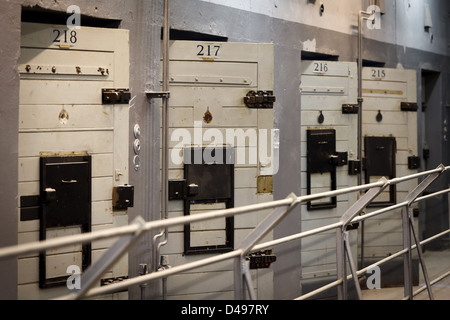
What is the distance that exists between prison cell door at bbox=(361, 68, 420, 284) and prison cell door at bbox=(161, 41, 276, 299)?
2.29m

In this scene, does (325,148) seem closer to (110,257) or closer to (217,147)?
(217,147)

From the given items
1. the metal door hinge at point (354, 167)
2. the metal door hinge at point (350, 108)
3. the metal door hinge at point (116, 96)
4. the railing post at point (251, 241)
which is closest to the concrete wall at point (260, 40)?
the metal door hinge at point (116, 96)

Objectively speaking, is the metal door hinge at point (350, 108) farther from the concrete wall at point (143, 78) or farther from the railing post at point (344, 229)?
the railing post at point (344, 229)

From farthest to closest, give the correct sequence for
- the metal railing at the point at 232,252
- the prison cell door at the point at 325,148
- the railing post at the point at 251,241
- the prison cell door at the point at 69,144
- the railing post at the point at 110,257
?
the prison cell door at the point at 325,148 → the prison cell door at the point at 69,144 → the railing post at the point at 251,241 → the railing post at the point at 110,257 → the metal railing at the point at 232,252

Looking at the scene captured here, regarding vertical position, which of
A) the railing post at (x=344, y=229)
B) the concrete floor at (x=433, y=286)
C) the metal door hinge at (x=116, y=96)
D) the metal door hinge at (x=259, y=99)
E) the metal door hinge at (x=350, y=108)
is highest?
the metal door hinge at (x=350, y=108)

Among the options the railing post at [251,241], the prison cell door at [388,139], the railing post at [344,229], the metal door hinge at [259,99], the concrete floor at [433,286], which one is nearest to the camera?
the railing post at [251,241]

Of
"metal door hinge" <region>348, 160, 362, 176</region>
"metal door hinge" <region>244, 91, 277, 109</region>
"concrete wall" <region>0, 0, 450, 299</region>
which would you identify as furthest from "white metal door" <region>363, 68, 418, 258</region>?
"metal door hinge" <region>244, 91, 277, 109</region>

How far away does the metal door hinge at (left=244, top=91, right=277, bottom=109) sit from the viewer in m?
5.59

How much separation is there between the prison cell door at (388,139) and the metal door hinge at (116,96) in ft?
11.8

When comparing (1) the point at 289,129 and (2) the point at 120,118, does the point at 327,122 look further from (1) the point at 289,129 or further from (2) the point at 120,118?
(2) the point at 120,118

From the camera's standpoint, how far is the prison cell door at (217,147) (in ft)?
17.6

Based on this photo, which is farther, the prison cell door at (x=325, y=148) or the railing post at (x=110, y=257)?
the prison cell door at (x=325, y=148)

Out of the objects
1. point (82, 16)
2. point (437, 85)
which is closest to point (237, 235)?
point (82, 16)

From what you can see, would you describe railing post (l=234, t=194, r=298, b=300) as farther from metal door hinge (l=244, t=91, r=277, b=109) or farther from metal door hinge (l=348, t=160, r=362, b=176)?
metal door hinge (l=348, t=160, r=362, b=176)
